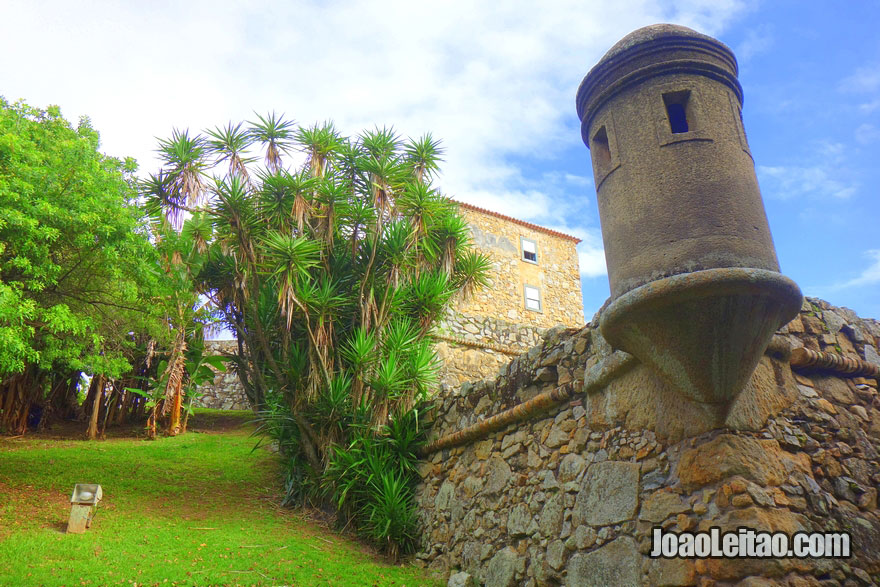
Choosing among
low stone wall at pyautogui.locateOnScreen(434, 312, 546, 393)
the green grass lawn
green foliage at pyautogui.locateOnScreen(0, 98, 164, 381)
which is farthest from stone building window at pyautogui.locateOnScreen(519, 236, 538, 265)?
green foliage at pyautogui.locateOnScreen(0, 98, 164, 381)

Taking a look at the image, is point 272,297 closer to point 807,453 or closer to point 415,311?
point 415,311

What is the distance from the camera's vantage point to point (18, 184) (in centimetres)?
820

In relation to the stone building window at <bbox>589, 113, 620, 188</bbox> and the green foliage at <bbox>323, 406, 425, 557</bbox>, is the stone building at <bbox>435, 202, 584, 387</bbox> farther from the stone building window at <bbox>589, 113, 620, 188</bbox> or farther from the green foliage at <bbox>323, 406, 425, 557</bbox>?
the stone building window at <bbox>589, 113, 620, 188</bbox>

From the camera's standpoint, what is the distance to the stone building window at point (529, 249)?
21.7 m

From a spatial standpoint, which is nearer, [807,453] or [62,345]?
[807,453]

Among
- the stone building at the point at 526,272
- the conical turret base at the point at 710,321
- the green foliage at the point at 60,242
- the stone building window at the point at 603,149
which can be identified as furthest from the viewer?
the stone building at the point at 526,272

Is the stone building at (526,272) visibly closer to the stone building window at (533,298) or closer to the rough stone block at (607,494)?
the stone building window at (533,298)

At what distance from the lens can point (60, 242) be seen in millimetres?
9422

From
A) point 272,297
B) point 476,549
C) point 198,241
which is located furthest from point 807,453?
point 198,241

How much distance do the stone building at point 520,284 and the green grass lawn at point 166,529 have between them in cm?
687

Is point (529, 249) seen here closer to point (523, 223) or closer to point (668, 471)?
point (523, 223)

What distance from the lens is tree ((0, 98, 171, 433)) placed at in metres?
8.34

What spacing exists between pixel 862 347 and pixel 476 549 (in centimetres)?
468

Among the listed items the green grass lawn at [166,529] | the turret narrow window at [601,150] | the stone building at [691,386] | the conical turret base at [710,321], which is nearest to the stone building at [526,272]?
the green grass lawn at [166,529]
